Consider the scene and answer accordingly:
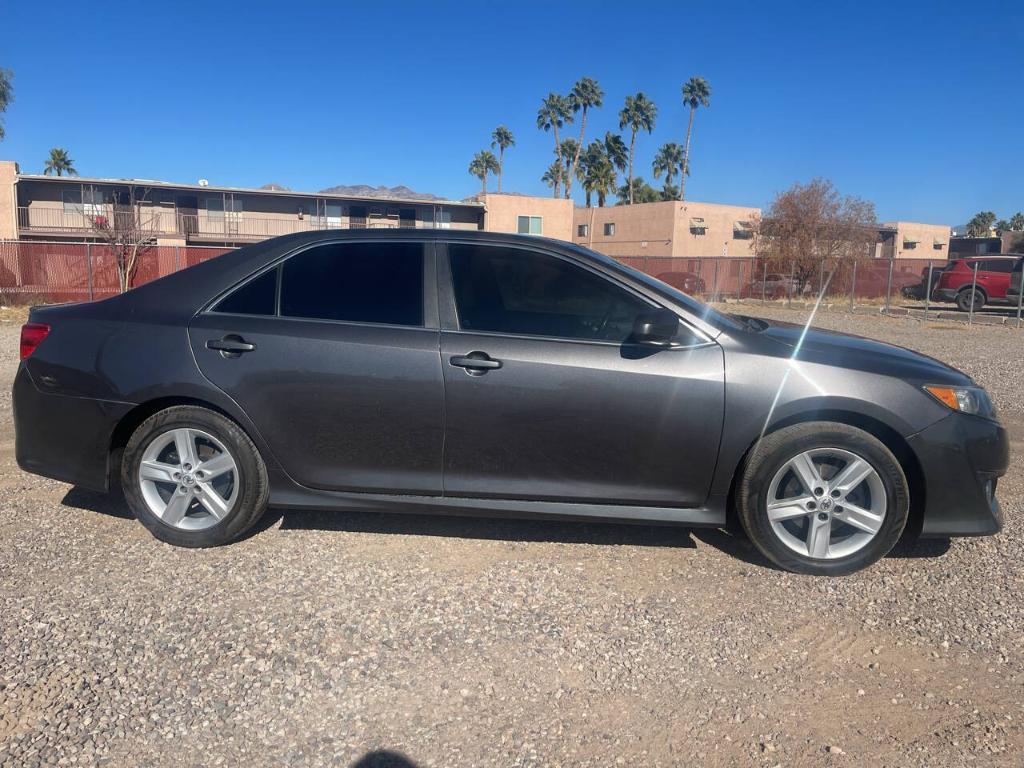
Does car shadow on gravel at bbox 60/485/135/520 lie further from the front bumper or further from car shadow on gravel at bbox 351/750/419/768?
the front bumper

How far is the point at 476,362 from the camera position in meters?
3.93

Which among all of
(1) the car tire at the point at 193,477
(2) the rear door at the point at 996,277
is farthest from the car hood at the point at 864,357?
(2) the rear door at the point at 996,277

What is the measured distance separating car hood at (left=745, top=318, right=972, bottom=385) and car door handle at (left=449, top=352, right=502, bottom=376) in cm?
135

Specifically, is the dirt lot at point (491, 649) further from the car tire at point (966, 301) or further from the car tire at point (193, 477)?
the car tire at point (966, 301)

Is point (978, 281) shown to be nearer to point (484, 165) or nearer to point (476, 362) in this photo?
point (476, 362)

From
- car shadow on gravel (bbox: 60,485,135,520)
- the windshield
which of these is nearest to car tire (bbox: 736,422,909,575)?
the windshield

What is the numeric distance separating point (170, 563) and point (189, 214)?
38492 mm

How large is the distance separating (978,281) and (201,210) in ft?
108

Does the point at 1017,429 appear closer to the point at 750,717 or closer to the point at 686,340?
the point at 686,340

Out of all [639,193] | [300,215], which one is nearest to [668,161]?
[639,193]

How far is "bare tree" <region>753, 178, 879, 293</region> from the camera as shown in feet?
112

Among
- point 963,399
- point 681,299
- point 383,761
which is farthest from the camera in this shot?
point 681,299

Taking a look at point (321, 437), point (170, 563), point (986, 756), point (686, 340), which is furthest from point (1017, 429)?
point (170, 563)

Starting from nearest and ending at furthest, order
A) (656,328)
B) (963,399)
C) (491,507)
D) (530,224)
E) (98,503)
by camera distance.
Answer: (656,328) → (963,399) → (491,507) → (98,503) → (530,224)
